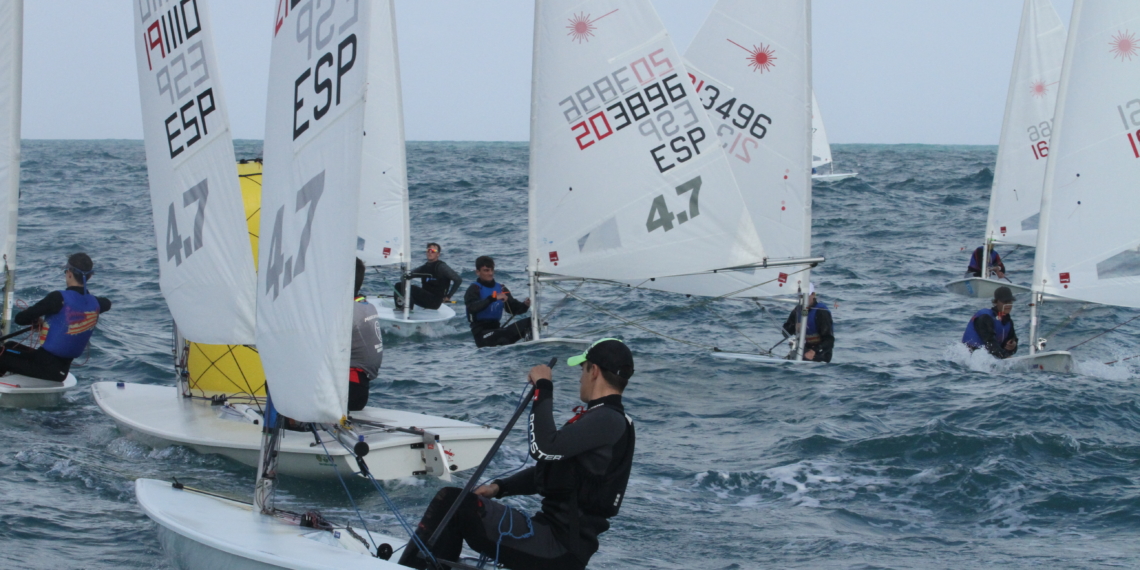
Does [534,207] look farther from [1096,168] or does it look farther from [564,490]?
[564,490]

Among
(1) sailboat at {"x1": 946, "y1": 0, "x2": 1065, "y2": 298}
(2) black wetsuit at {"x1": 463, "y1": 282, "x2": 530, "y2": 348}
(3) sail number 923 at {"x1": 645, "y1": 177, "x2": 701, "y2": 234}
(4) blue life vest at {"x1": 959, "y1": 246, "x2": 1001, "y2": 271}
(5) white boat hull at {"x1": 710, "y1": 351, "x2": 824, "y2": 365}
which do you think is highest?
(1) sailboat at {"x1": 946, "y1": 0, "x2": 1065, "y2": 298}

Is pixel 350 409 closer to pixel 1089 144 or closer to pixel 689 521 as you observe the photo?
pixel 689 521

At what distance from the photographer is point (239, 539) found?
4.56 meters

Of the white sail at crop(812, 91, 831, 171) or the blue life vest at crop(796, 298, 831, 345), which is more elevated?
the white sail at crop(812, 91, 831, 171)

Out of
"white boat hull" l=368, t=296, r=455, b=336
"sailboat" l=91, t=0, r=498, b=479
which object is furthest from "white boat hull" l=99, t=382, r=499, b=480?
"white boat hull" l=368, t=296, r=455, b=336

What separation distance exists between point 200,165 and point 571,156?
18.5 ft

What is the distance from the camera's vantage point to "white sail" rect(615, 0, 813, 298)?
1209 cm

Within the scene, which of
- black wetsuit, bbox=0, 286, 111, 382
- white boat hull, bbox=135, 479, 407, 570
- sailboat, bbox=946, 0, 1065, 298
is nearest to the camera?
white boat hull, bbox=135, 479, 407, 570

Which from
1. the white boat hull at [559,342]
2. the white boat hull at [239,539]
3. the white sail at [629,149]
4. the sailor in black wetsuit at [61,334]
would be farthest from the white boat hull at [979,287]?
the white boat hull at [239,539]

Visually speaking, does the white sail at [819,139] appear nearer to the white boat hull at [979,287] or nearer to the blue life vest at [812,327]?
the white boat hull at [979,287]

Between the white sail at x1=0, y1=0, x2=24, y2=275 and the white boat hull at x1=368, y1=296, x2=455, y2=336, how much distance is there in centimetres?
435

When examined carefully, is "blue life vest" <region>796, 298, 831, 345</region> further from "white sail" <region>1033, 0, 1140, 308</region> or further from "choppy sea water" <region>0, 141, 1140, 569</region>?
"white sail" <region>1033, 0, 1140, 308</region>

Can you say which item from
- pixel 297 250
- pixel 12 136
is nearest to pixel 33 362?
pixel 12 136

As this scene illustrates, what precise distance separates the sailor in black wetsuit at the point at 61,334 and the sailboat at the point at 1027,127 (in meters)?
13.5
